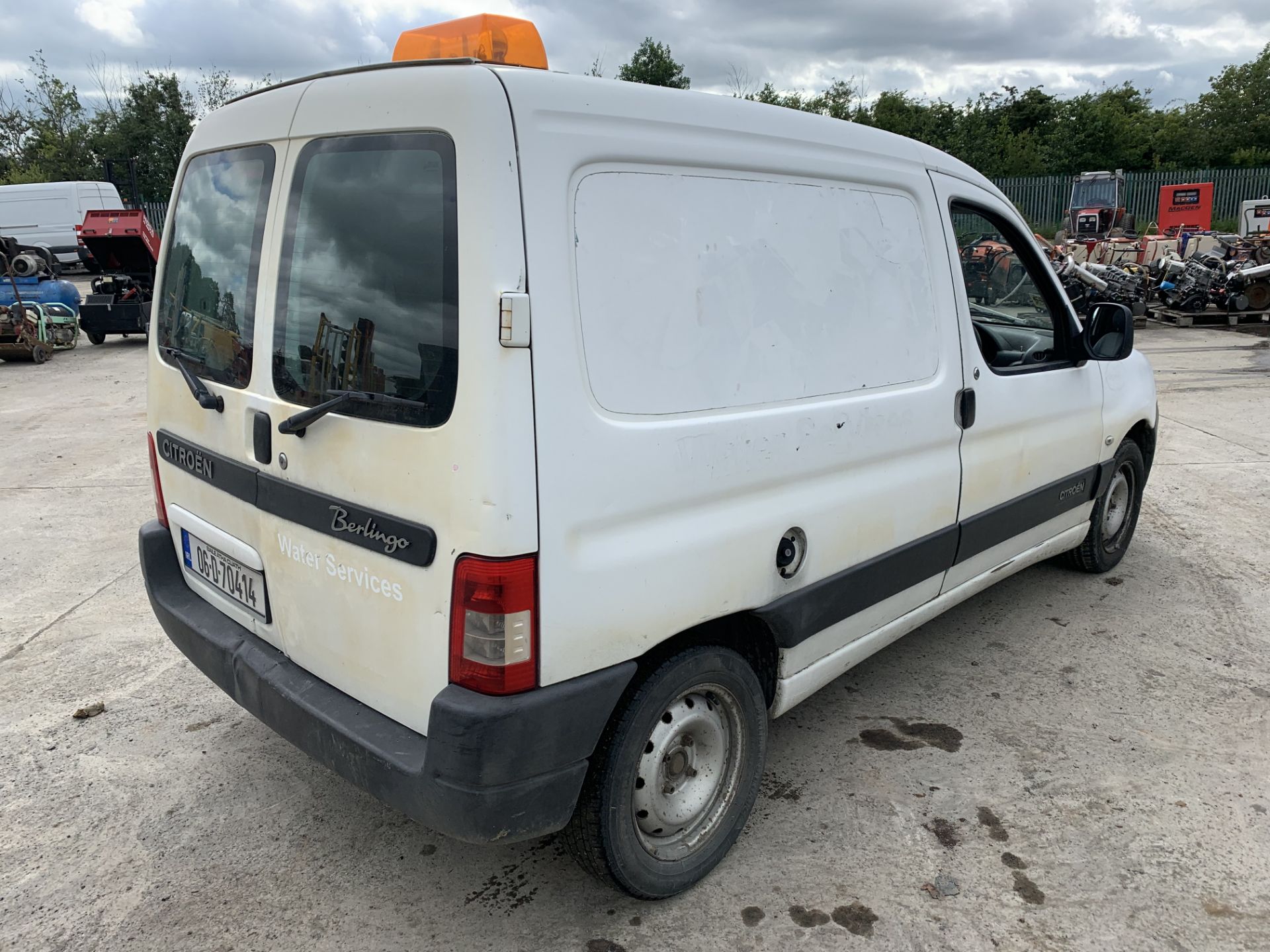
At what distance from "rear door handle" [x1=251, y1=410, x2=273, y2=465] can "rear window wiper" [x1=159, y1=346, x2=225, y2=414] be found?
0.63 ft

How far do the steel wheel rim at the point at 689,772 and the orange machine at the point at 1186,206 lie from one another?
2884 cm

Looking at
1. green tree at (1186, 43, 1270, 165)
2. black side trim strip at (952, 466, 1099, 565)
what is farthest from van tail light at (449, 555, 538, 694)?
green tree at (1186, 43, 1270, 165)

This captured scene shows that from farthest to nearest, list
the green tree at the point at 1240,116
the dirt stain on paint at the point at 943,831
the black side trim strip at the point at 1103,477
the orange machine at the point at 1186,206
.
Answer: the green tree at the point at 1240,116, the orange machine at the point at 1186,206, the black side trim strip at the point at 1103,477, the dirt stain on paint at the point at 943,831

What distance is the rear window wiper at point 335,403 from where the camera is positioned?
6.58ft

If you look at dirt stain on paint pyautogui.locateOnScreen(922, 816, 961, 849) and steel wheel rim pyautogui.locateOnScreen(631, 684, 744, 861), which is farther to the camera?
dirt stain on paint pyautogui.locateOnScreen(922, 816, 961, 849)

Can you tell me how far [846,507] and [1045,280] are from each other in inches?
65.3

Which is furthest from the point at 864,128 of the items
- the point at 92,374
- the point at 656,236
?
the point at 92,374

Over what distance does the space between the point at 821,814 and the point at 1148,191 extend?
34.7 metres

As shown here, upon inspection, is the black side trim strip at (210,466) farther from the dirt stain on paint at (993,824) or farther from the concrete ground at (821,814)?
the dirt stain on paint at (993,824)

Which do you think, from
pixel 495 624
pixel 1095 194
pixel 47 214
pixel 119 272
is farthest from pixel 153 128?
pixel 495 624

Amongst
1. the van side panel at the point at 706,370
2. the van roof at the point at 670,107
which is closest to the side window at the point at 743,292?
the van side panel at the point at 706,370

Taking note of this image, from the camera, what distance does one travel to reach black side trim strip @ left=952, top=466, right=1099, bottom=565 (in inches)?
129

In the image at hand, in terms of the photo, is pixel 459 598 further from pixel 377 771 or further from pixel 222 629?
pixel 222 629

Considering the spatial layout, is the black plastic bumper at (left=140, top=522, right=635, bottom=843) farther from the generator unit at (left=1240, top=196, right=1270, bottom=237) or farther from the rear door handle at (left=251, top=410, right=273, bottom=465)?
the generator unit at (left=1240, top=196, right=1270, bottom=237)
